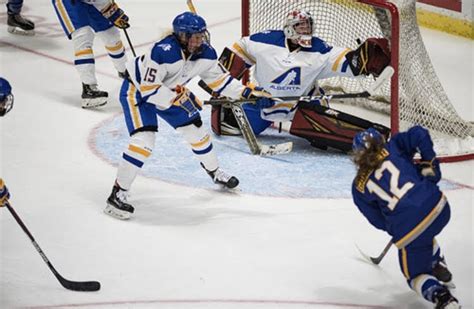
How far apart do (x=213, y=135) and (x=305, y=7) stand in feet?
2.79

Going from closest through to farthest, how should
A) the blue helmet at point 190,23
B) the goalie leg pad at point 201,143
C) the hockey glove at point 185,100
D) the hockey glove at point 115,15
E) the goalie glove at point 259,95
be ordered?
the blue helmet at point 190,23, the hockey glove at point 185,100, the goalie leg pad at point 201,143, the goalie glove at point 259,95, the hockey glove at point 115,15

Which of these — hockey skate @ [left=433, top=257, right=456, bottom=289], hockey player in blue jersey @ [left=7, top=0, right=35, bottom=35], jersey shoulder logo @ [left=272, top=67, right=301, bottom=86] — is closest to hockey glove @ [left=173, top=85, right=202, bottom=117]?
jersey shoulder logo @ [left=272, top=67, right=301, bottom=86]

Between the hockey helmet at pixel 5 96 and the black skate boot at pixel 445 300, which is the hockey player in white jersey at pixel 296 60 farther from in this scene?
the black skate boot at pixel 445 300

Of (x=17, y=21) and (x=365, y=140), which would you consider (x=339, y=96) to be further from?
(x=17, y=21)

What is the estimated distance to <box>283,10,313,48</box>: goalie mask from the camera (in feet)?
18.6

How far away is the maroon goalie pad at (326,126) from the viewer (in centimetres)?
572

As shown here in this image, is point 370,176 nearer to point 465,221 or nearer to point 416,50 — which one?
point 465,221

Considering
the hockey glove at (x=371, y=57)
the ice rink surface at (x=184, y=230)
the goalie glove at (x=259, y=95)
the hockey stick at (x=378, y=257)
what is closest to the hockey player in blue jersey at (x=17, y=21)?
the ice rink surface at (x=184, y=230)

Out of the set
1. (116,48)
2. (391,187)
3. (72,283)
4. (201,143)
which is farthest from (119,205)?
(116,48)

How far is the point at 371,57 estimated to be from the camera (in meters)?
5.70

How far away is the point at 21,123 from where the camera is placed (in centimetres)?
623

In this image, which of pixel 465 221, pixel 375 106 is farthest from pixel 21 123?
pixel 465 221

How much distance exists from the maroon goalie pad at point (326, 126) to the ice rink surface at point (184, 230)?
0.27 ft

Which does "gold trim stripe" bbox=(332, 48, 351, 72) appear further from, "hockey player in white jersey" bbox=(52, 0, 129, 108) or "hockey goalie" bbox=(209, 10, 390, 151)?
"hockey player in white jersey" bbox=(52, 0, 129, 108)
